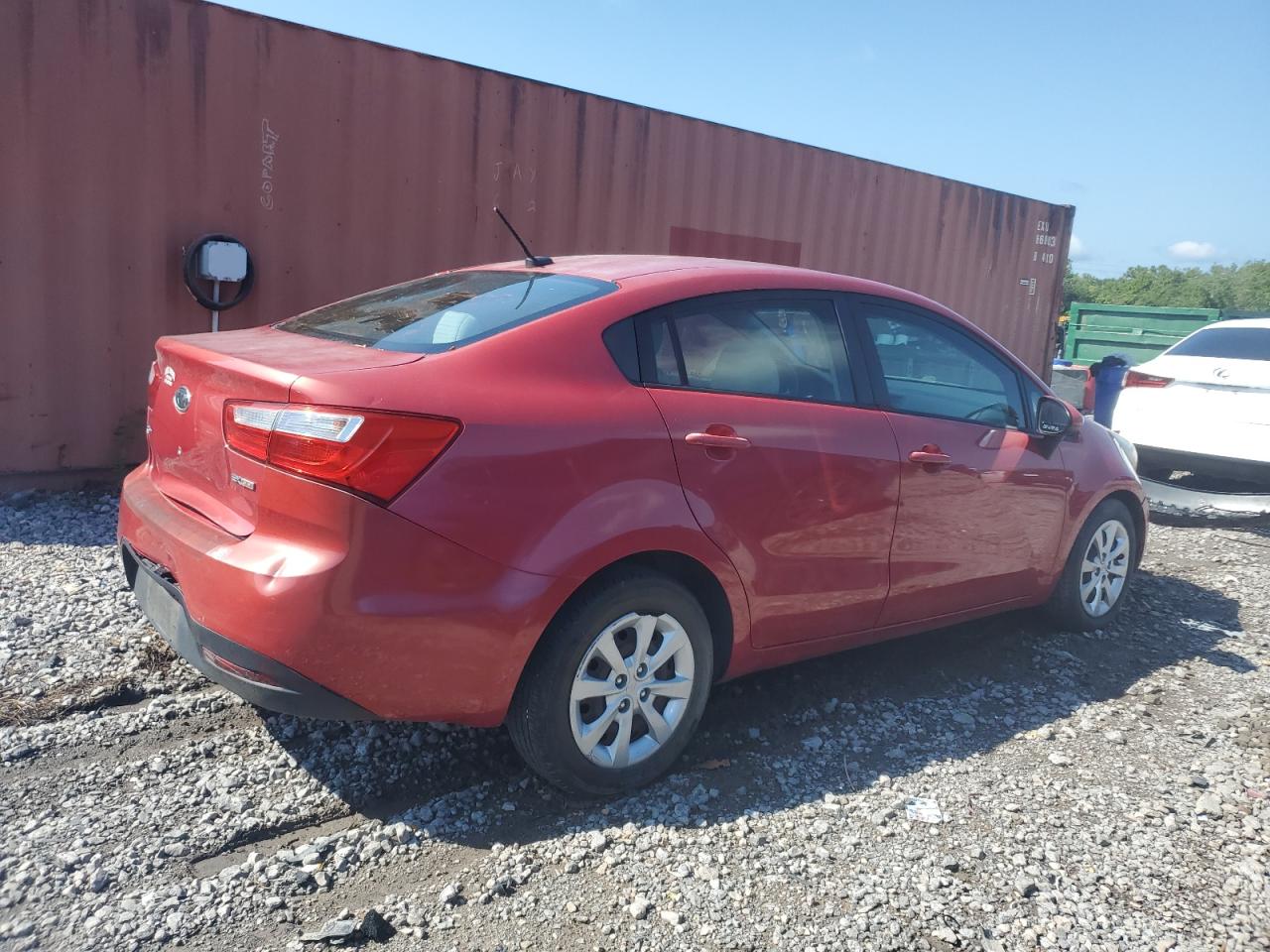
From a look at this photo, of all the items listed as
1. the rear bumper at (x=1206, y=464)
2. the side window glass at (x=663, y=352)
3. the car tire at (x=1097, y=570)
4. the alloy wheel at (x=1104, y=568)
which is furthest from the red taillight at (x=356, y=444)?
Answer: the rear bumper at (x=1206, y=464)

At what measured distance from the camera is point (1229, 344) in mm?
7758

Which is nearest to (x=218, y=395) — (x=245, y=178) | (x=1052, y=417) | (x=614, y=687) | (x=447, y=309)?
(x=447, y=309)

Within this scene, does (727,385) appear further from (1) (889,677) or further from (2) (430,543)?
(1) (889,677)

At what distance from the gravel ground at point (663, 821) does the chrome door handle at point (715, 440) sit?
1.03 m

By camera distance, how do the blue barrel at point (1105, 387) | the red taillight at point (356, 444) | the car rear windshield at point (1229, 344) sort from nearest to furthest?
the red taillight at point (356, 444)
the car rear windshield at point (1229, 344)
the blue barrel at point (1105, 387)

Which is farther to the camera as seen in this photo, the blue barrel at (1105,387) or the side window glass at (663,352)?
the blue barrel at (1105,387)

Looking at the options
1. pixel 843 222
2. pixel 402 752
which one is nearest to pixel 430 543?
pixel 402 752

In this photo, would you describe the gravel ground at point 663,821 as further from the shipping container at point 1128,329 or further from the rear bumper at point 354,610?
the shipping container at point 1128,329

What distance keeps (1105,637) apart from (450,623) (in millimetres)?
3423

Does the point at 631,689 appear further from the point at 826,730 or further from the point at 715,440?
the point at 826,730

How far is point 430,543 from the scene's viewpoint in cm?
243

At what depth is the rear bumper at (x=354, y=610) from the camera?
237cm

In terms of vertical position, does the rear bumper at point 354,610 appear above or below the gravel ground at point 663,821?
above

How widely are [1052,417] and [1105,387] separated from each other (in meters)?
6.66
